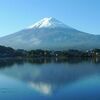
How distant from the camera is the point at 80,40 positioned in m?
97.8

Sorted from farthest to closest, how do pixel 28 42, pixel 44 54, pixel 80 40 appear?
1. pixel 80 40
2. pixel 28 42
3. pixel 44 54

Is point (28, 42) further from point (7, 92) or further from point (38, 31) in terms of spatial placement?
point (7, 92)

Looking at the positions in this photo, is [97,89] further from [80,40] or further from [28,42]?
[80,40]

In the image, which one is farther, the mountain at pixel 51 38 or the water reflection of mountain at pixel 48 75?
the mountain at pixel 51 38

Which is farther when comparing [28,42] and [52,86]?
[28,42]

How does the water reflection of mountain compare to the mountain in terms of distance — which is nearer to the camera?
the water reflection of mountain

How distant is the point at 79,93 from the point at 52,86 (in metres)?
2.39

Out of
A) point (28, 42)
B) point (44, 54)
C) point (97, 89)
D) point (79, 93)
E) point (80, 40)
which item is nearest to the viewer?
point (79, 93)

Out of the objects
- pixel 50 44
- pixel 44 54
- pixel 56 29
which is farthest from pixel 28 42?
pixel 44 54

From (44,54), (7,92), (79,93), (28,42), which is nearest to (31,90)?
(7,92)

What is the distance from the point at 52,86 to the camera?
13891 millimetres

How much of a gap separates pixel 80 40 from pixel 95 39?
7.11 meters

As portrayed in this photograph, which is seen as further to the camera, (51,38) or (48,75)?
(51,38)

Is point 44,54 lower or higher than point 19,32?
lower
